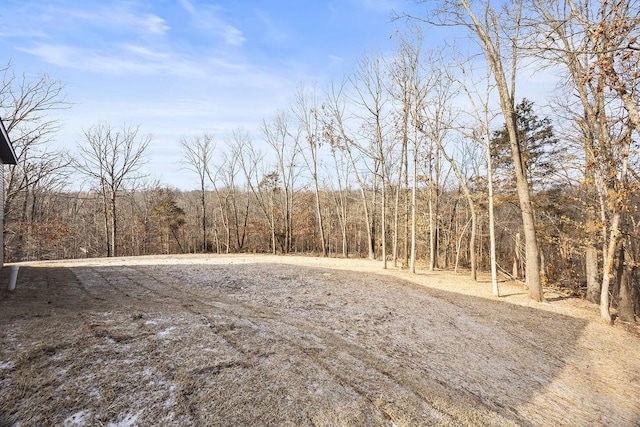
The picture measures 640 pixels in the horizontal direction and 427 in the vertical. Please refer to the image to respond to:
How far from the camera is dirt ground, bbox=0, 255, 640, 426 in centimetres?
272

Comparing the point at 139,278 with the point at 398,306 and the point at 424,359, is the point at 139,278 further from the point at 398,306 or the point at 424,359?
the point at 424,359

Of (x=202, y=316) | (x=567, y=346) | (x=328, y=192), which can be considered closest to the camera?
(x=202, y=316)

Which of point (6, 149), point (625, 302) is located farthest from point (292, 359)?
point (6, 149)

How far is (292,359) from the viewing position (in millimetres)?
3744

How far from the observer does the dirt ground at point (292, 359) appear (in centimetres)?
272

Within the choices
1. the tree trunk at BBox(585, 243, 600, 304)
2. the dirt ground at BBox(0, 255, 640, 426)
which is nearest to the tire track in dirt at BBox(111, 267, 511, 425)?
the dirt ground at BBox(0, 255, 640, 426)

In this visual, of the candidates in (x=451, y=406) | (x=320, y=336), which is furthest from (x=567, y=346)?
(x=320, y=336)

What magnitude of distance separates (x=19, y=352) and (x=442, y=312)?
7.13m

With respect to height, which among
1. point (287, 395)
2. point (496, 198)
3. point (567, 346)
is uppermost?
point (496, 198)

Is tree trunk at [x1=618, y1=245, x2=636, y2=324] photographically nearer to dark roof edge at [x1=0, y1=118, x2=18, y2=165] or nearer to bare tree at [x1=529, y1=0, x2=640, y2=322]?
bare tree at [x1=529, y1=0, x2=640, y2=322]

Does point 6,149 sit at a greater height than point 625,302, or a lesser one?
greater

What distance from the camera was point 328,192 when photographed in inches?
1335

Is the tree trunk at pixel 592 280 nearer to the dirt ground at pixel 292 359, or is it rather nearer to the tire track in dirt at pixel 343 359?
the dirt ground at pixel 292 359

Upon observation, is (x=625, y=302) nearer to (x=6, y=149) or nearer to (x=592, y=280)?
(x=592, y=280)
